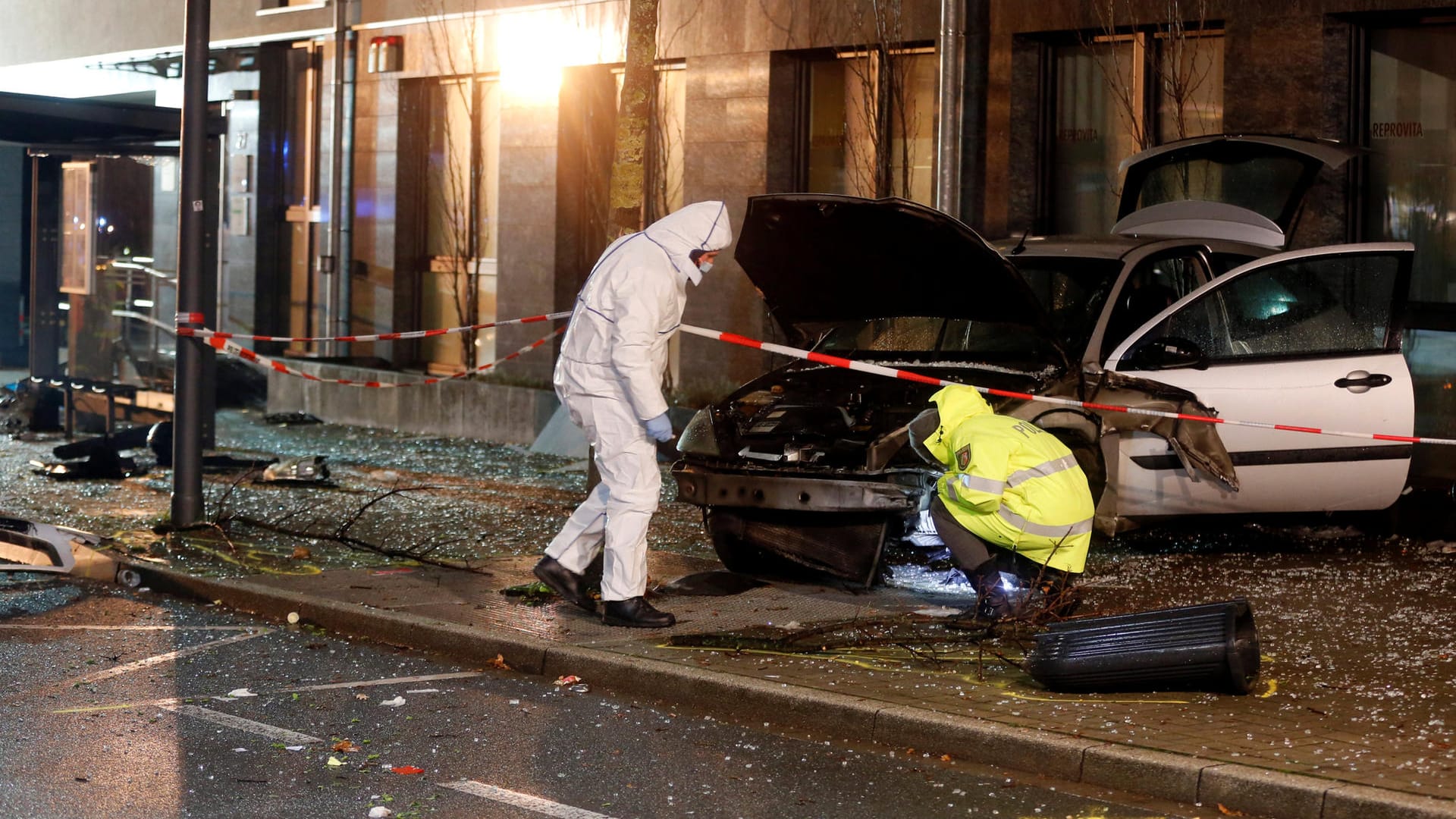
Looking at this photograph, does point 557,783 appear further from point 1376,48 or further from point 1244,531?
point 1376,48

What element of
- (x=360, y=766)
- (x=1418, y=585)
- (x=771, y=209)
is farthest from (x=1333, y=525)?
(x=360, y=766)

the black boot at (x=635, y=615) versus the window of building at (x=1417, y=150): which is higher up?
the window of building at (x=1417, y=150)

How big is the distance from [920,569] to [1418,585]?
2.54 metres

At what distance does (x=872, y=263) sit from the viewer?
9000 millimetres

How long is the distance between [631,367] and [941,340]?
2541 millimetres

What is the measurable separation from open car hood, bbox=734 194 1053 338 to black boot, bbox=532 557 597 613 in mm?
1917

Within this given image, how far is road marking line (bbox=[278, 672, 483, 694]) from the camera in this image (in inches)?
272

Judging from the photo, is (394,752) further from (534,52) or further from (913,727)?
(534,52)

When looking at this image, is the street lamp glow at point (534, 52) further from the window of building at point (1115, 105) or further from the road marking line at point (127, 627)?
the road marking line at point (127, 627)

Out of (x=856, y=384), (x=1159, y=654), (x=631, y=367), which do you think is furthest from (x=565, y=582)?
(x=1159, y=654)

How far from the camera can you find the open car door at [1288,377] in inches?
358

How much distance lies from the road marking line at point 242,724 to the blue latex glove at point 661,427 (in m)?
2.14

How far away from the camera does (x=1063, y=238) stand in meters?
10.3

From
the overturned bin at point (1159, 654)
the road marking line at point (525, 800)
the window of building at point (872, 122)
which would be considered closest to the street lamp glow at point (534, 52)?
the window of building at point (872, 122)
